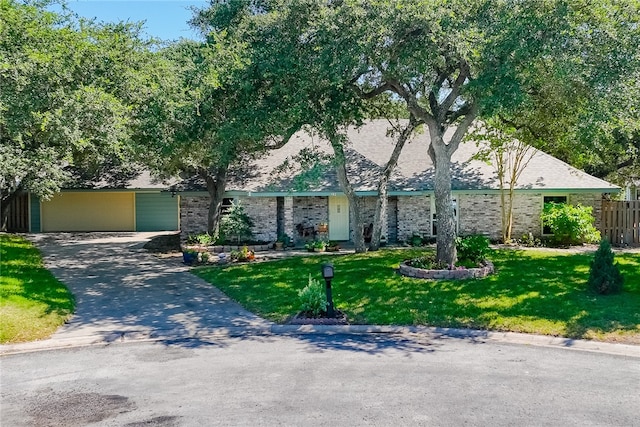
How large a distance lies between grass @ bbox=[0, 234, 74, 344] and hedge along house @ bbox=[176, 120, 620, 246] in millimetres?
7852

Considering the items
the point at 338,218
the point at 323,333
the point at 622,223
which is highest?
the point at 338,218

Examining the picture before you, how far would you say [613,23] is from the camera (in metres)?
11.3

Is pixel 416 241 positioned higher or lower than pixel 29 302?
higher

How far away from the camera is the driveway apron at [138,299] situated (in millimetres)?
10000

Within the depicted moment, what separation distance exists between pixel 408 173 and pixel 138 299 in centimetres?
1301

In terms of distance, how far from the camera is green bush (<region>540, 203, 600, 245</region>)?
19.8 metres

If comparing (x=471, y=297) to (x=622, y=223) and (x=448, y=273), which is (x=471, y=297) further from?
(x=622, y=223)

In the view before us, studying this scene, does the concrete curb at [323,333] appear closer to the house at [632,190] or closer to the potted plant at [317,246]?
the potted plant at [317,246]

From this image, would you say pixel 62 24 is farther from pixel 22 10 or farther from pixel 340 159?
pixel 340 159

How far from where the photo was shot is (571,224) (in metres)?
19.8

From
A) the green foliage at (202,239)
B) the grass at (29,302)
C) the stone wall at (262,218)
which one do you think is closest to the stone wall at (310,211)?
the stone wall at (262,218)

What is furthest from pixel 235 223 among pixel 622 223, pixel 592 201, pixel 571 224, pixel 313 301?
pixel 622 223

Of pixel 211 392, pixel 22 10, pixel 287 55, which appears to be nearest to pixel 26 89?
pixel 22 10

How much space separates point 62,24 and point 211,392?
14104 millimetres
